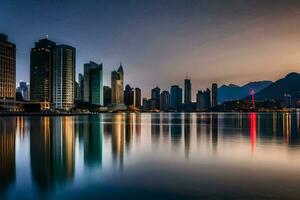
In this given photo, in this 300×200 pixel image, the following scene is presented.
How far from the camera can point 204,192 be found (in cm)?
1513

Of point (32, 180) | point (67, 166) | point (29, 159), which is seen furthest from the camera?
point (29, 159)

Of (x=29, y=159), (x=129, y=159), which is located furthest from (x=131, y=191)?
(x=29, y=159)

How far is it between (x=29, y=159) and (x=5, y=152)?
434 centimetres

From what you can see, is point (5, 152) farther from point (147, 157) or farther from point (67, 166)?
point (147, 157)

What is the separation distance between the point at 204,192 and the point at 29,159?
14619 mm

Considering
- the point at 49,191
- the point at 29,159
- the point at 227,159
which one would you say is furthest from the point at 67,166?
the point at 227,159

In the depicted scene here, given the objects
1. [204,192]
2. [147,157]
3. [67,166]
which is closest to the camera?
A: [204,192]

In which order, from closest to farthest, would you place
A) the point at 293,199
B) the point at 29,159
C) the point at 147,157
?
the point at 293,199 → the point at 29,159 → the point at 147,157

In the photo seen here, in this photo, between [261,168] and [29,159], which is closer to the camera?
[261,168]

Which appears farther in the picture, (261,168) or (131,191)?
(261,168)

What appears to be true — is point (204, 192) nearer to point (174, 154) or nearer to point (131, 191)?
point (131, 191)

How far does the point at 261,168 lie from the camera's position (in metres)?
21.8

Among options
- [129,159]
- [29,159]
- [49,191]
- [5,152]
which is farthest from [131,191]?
[5,152]

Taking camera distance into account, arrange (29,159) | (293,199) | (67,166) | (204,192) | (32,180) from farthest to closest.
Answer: (29,159) < (67,166) < (32,180) < (204,192) < (293,199)
